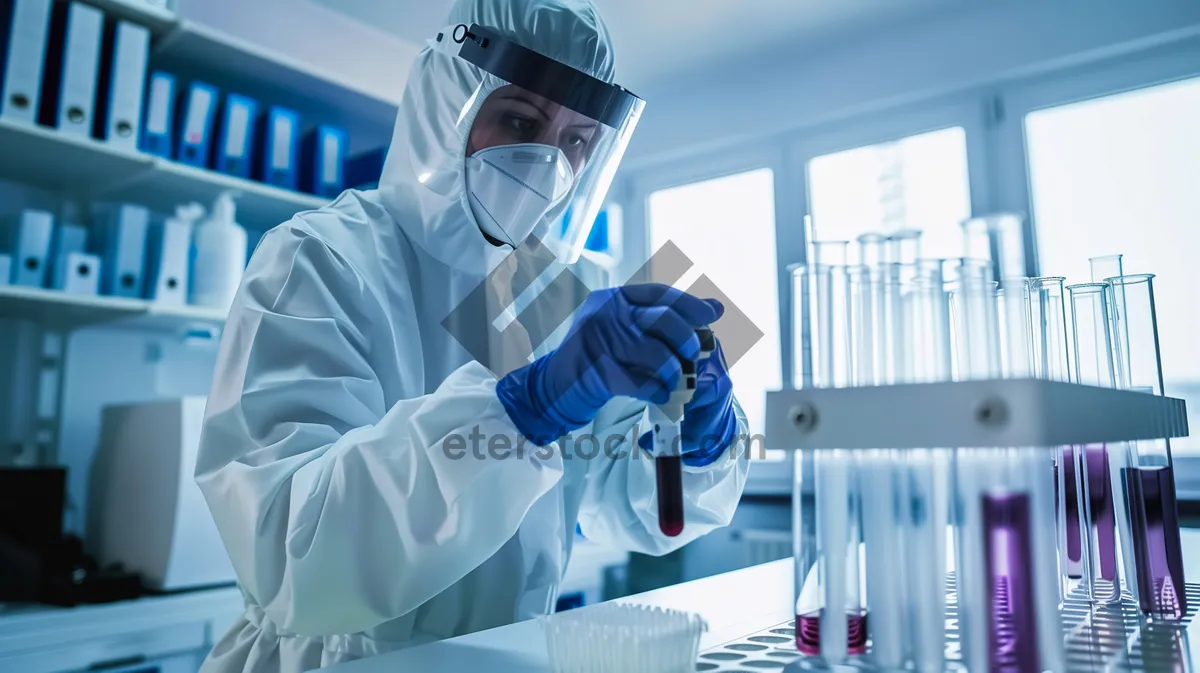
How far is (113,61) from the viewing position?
1768 millimetres

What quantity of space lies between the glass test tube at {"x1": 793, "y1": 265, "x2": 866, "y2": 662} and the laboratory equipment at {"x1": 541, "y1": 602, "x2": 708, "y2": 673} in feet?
0.30

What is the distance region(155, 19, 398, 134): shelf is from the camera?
194cm

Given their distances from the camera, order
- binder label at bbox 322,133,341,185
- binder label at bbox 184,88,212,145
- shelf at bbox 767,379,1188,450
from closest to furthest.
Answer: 1. shelf at bbox 767,379,1188,450
2. binder label at bbox 184,88,212,145
3. binder label at bbox 322,133,341,185

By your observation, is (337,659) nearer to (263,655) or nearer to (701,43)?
(263,655)

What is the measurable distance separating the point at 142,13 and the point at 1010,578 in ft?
6.81

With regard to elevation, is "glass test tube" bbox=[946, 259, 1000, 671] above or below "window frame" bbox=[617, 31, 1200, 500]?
below

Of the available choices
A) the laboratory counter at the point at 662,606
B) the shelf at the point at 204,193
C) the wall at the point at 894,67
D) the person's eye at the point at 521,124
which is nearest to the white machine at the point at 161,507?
the shelf at the point at 204,193

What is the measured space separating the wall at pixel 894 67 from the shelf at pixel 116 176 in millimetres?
1712

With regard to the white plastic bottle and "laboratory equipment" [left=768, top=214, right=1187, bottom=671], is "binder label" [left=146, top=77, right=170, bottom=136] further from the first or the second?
"laboratory equipment" [left=768, top=214, right=1187, bottom=671]

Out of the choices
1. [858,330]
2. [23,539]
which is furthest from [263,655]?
[23,539]

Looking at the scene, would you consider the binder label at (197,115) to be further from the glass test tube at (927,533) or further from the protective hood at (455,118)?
the glass test tube at (927,533)

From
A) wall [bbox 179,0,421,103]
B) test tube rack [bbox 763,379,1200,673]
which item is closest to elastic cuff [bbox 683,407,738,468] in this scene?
test tube rack [bbox 763,379,1200,673]

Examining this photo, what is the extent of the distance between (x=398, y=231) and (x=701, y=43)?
6.72 ft

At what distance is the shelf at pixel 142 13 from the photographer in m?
1.77
